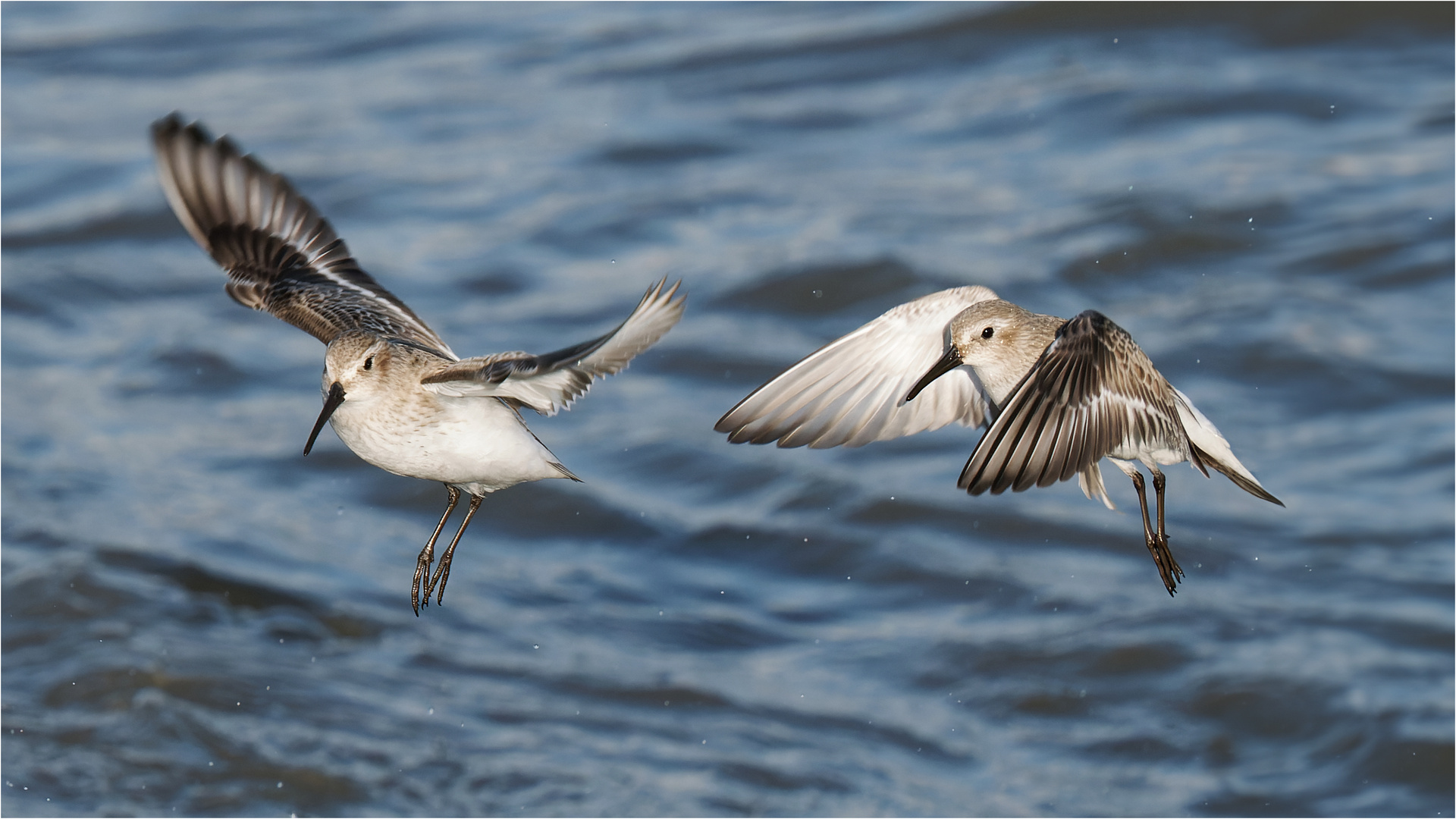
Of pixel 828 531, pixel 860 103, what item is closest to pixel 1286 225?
pixel 860 103

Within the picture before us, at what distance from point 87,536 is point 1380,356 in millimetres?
10379

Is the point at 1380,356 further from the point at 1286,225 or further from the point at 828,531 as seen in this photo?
the point at 828,531

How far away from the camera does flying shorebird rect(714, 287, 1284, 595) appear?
15.5 feet

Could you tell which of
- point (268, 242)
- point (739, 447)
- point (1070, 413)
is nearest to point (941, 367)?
point (1070, 413)

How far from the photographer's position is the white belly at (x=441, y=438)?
4895mm

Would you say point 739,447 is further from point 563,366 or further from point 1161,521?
point 563,366

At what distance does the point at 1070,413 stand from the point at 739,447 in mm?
9018

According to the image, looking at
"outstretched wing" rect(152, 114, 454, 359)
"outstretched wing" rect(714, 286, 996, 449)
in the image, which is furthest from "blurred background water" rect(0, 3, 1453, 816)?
"outstretched wing" rect(714, 286, 996, 449)

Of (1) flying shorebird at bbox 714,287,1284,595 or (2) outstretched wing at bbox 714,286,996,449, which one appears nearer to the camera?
(1) flying shorebird at bbox 714,287,1284,595

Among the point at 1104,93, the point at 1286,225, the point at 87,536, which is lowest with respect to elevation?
the point at 87,536

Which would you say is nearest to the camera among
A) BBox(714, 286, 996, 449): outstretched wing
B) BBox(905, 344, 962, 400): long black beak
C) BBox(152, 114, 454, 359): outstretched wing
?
BBox(905, 344, 962, 400): long black beak

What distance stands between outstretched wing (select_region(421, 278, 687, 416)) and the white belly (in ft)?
0.30

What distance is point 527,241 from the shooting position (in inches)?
625

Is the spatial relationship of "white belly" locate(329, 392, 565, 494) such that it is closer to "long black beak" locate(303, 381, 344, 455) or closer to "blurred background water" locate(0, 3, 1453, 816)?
"long black beak" locate(303, 381, 344, 455)
